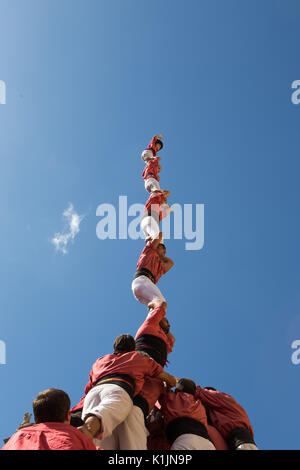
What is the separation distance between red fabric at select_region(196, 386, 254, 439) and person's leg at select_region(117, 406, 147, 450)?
36.7 inches

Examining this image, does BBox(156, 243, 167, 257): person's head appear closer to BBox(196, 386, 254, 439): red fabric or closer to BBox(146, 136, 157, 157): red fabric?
BBox(196, 386, 254, 439): red fabric

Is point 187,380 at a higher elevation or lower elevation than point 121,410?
higher

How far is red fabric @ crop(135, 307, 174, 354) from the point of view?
4.57 meters

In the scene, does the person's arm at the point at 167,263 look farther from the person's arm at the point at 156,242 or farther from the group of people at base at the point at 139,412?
the group of people at base at the point at 139,412

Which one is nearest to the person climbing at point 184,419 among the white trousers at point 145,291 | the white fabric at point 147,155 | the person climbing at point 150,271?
the person climbing at point 150,271

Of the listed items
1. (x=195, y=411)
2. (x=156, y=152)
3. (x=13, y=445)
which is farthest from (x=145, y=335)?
(x=156, y=152)

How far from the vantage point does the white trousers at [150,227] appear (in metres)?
6.69

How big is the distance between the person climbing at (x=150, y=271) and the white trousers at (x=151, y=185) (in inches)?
96.9

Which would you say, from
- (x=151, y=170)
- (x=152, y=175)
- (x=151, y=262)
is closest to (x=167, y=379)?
(x=151, y=262)

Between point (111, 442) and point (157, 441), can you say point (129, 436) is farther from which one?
point (157, 441)

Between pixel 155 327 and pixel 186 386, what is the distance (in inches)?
40.0
